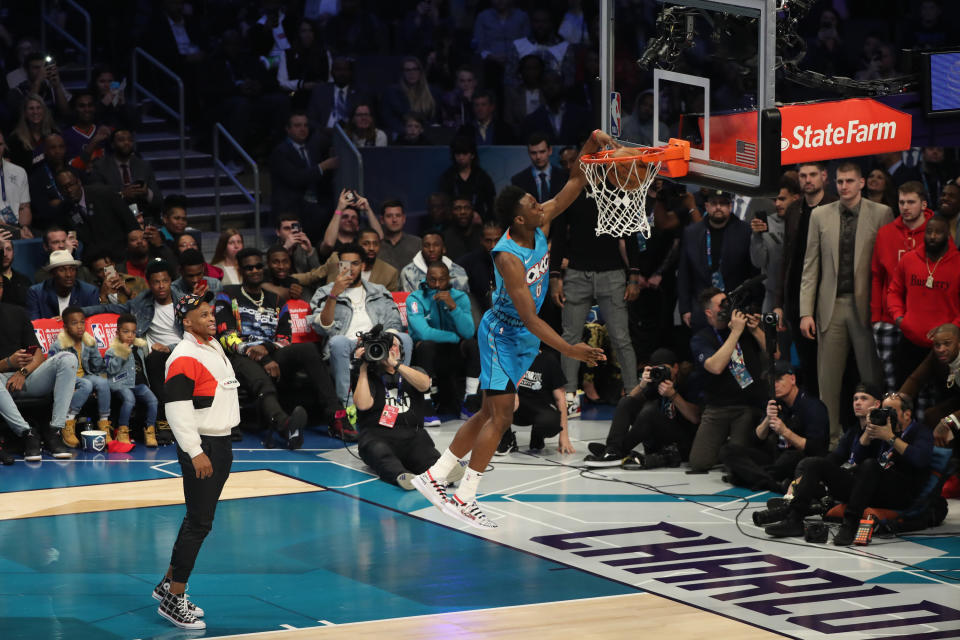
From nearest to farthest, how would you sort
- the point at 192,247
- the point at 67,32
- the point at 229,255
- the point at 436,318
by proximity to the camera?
the point at 192,247, the point at 436,318, the point at 229,255, the point at 67,32

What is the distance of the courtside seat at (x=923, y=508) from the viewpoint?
9602 millimetres

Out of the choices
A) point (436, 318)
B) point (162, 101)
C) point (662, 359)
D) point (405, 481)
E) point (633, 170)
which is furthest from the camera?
point (162, 101)

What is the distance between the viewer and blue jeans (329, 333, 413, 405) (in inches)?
502

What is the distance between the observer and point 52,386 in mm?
11992

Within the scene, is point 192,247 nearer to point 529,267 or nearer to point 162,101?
point 162,101

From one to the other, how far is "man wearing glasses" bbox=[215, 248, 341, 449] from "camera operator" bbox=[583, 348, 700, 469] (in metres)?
2.63

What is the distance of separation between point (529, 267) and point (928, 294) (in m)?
3.82

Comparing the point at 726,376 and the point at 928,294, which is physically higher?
the point at 928,294

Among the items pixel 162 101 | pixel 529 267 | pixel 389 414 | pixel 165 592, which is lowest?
pixel 165 592

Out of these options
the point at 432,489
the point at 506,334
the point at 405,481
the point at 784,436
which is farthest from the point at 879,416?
the point at 405,481

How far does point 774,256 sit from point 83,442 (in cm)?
630

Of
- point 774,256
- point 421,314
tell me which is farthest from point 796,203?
point 421,314

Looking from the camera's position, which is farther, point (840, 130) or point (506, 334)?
point (840, 130)

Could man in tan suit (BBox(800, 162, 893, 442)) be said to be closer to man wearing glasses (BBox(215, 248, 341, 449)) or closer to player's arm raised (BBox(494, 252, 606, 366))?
player's arm raised (BBox(494, 252, 606, 366))
